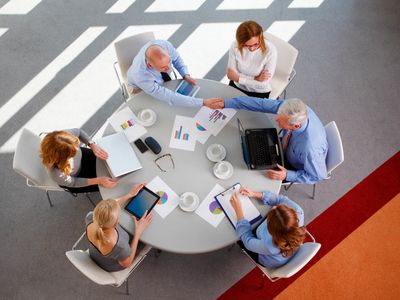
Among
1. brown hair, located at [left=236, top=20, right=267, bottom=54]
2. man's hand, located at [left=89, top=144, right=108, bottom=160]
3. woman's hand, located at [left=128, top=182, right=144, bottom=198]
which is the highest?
brown hair, located at [left=236, top=20, right=267, bottom=54]

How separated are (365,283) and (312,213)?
743 mm

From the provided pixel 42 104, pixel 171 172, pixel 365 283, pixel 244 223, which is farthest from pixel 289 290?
pixel 42 104

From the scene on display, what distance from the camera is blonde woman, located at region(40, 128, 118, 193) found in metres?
2.56

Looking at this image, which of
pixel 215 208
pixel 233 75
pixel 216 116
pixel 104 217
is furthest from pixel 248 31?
pixel 104 217

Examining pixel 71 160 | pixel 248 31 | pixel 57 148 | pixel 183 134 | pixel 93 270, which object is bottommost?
pixel 93 270

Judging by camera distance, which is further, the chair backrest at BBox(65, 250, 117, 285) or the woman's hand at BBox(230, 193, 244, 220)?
the woman's hand at BBox(230, 193, 244, 220)

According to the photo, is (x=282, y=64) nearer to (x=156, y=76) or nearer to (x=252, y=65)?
(x=252, y=65)

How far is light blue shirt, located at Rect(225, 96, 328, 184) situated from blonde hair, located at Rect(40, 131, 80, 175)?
125 cm

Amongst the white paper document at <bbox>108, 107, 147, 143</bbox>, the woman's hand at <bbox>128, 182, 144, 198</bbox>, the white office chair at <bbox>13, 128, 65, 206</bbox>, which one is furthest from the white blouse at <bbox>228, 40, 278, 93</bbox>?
the white office chair at <bbox>13, 128, 65, 206</bbox>

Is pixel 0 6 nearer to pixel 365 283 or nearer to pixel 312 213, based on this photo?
pixel 312 213

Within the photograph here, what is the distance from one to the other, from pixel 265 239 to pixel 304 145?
0.80m

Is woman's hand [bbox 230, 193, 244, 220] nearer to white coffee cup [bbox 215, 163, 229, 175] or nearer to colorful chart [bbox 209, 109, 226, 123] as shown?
white coffee cup [bbox 215, 163, 229, 175]

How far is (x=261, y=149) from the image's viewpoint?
9.11 feet

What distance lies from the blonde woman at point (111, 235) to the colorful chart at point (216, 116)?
0.80m
